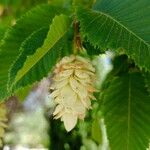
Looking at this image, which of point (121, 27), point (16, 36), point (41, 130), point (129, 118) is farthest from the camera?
point (41, 130)

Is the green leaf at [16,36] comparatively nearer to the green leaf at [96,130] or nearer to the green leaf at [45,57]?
the green leaf at [45,57]

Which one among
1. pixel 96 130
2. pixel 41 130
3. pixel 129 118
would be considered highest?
pixel 129 118

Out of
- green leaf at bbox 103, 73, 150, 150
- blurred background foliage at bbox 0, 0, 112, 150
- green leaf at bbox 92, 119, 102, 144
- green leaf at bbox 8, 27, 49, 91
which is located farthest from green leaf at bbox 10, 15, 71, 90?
blurred background foliage at bbox 0, 0, 112, 150

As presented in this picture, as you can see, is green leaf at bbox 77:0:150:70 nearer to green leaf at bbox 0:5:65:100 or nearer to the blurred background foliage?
green leaf at bbox 0:5:65:100

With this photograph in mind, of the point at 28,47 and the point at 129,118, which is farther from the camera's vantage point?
the point at 129,118

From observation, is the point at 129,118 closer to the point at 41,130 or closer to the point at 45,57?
the point at 45,57

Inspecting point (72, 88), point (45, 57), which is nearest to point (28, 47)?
point (45, 57)

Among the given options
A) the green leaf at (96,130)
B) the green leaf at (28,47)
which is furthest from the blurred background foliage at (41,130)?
the green leaf at (28,47)
